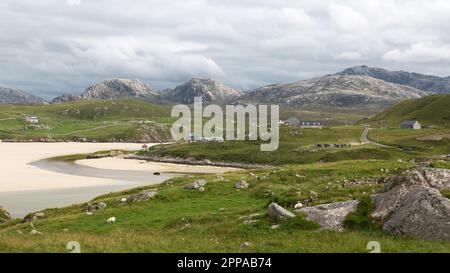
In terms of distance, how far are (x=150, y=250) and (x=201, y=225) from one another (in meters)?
10.7

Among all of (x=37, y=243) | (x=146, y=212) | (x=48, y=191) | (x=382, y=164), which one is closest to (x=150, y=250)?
(x=37, y=243)

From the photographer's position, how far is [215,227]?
31109 millimetres

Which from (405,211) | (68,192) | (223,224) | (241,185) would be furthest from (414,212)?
(68,192)

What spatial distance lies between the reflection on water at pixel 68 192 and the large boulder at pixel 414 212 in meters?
49.4

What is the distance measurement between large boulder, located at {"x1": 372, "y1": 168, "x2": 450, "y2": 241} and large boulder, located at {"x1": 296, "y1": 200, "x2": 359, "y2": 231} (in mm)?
1676

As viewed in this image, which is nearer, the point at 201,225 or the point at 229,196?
the point at 201,225

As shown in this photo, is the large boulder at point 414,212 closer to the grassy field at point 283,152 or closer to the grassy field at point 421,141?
the grassy field at point 283,152

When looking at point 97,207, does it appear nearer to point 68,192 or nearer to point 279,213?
point 279,213

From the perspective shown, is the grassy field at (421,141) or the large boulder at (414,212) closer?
the large boulder at (414,212)

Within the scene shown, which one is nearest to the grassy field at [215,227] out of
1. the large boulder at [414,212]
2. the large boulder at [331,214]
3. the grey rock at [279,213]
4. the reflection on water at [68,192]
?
the grey rock at [279,213]

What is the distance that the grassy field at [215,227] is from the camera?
23.4 metres
